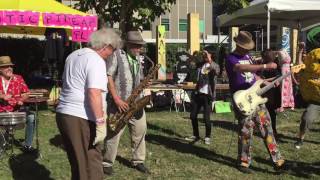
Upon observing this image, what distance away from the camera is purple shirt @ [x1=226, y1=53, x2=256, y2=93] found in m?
6.57

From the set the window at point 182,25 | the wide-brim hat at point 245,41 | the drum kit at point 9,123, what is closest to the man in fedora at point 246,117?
the wide-brim hat at point 245,41

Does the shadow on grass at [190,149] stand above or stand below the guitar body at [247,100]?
below

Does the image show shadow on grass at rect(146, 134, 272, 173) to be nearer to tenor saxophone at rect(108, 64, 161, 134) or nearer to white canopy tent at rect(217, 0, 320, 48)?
tenor saxophone at rect(108, 64, 161, 134)

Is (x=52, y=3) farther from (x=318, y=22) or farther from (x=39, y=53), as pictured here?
(x=39, y=53)

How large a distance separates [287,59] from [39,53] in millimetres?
12814

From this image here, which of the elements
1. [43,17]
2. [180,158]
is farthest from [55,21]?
[180,158]

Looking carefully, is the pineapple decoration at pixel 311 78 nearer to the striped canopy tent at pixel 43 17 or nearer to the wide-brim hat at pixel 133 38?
the wide-brim hat at pixel 133 38

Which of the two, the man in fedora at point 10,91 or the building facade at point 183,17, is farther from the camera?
the building facade at point 183,17

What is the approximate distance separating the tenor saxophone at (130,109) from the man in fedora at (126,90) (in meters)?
0.07

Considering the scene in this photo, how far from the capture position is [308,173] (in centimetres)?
671

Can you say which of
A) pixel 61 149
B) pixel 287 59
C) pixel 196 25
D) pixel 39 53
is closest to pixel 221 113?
pixel 287 59

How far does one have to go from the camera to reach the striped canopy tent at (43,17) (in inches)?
405

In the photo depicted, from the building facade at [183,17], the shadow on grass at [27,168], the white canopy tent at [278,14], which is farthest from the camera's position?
the building facade at [183,17]

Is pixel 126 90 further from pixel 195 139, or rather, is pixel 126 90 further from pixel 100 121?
pixel 195 139
